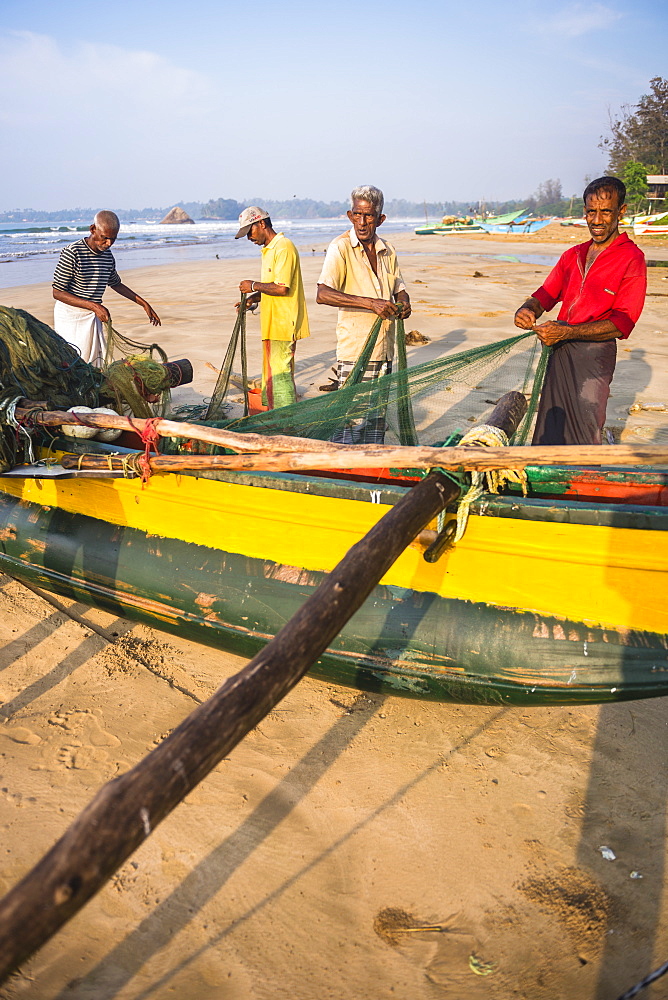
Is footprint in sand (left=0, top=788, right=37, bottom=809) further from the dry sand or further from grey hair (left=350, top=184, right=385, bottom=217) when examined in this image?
grey hair (left=350, top=184, right=385, bottom=217)

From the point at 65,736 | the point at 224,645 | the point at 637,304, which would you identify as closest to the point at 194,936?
the point at 65,736

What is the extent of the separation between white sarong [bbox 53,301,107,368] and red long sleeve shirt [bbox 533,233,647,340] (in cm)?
346

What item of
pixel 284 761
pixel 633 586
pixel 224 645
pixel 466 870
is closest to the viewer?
pixel 466 870

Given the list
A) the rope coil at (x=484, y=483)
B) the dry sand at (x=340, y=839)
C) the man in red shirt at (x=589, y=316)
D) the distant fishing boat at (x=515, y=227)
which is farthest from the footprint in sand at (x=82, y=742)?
the distant fishing boat at (x=515, y=227)

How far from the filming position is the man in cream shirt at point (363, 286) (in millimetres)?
4348

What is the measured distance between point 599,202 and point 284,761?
313 cm

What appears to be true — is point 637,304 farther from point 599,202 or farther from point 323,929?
point 323,929

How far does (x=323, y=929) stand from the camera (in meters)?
2.00

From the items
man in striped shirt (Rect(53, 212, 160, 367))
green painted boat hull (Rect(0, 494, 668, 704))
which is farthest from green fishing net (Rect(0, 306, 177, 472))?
man in striped shirt (Rect(53, 212, 160, 367))

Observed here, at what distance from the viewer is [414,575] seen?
265cm

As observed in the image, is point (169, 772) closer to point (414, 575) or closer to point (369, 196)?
point (414, 575)

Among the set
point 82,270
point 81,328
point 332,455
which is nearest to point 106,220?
point 82,270

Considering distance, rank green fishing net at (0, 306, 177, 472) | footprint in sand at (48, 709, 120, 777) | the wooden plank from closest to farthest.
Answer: the wooden plank
footprint in sand at (48, 709, 120, 777)
green fishing net at (0, 306, 177, 472)

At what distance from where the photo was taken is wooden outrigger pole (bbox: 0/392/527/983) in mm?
1143
